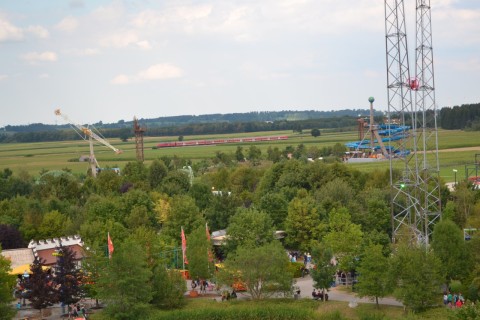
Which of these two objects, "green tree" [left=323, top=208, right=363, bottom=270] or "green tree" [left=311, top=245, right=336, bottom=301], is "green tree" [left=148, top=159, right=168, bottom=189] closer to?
"green tree" [left=323, top=208, right=363, bottom=270]

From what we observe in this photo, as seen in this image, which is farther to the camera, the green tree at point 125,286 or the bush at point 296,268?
the bush at point 296,268

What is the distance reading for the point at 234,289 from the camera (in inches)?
1448

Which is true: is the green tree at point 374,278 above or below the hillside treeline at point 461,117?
below

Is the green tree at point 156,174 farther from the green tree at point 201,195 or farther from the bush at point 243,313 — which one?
the bush at point 243,313

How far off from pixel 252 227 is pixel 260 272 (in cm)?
701

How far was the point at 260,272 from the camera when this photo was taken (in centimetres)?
3500

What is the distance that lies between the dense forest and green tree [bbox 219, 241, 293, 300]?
0.07 meters

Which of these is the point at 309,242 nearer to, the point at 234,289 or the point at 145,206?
the point at 234,289

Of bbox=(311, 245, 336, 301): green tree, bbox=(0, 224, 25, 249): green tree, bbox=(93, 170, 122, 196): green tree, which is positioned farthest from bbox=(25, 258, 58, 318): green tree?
bbox=(93, 170, 122, 196): green tree

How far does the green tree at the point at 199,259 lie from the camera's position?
38.1 metres

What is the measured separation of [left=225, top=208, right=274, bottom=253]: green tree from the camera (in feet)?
136

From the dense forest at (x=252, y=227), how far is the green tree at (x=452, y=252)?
5 centimetres

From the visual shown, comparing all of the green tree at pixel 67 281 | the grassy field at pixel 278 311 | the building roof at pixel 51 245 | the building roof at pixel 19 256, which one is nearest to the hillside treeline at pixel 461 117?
the building roof at pixel 51 245

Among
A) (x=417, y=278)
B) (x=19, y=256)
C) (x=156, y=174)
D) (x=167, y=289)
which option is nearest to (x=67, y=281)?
(x=167, y=289)
